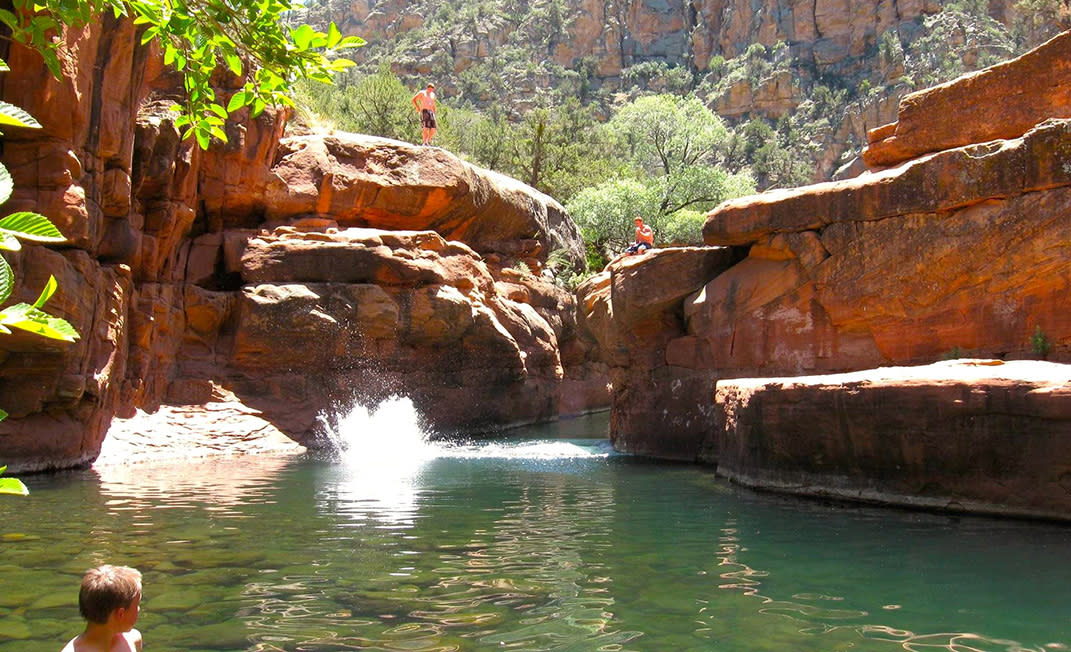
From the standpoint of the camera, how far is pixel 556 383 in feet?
86.6

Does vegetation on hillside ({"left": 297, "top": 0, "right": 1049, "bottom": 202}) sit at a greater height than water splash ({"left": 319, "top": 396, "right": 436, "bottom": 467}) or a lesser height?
greater

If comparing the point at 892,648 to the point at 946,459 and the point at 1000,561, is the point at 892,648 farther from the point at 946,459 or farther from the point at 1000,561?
the point at 946,459

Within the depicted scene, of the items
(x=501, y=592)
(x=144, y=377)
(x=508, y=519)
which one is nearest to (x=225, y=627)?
(x=501, y=592)

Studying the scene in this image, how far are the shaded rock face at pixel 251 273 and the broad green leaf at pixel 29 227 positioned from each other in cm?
1134

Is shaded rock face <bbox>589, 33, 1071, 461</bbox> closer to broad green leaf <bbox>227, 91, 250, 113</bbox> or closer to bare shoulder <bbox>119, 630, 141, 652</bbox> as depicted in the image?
broad green leaf <bbox>227, 91, 250, 113</bbox>

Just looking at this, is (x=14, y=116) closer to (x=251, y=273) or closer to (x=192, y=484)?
(x=192, y=484)

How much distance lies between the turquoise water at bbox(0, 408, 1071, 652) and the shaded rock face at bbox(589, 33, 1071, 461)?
443 centimetres

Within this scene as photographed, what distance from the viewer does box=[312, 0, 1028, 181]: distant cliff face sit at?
67.6 meters

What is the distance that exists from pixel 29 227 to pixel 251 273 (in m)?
18.1

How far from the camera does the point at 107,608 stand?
10.1 ft

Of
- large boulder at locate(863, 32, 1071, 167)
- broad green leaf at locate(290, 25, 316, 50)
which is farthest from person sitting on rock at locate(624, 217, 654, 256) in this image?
broad green leaf at locate(290, 25, 316, 50)

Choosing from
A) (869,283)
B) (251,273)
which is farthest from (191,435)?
(869,283)

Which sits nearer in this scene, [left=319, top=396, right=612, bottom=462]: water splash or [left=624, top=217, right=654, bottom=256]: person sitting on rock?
[left=319, top=396, right=612, bottom=462]: water splash

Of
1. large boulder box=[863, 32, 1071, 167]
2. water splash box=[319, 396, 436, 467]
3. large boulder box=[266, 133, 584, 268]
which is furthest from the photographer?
Answer: large boulder box=[266, 133, 584, 268]
